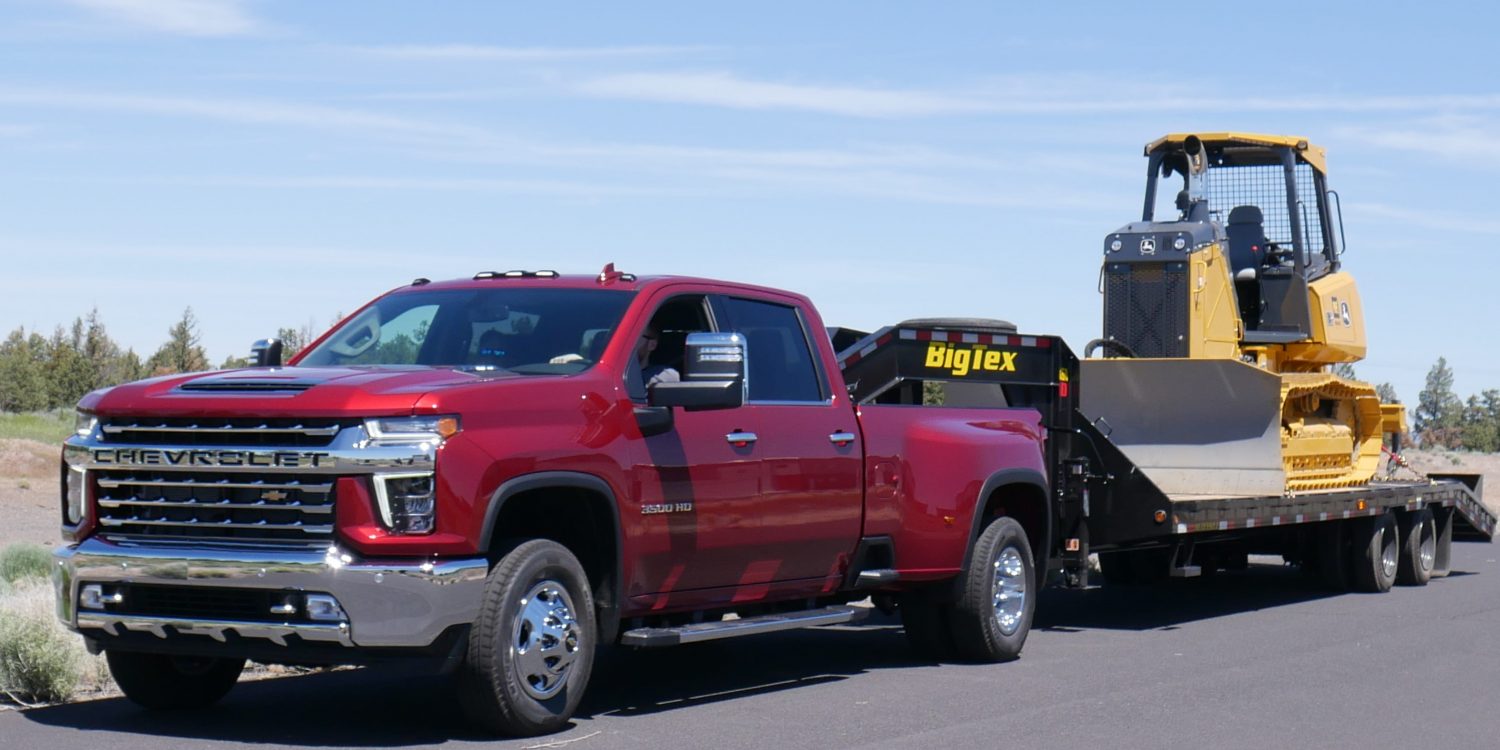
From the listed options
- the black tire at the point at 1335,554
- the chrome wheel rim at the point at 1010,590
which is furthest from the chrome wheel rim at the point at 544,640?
the black tire at the point at 1335,554

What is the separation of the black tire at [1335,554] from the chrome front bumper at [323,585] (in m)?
11.4

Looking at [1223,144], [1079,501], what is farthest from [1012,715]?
[1223,144]

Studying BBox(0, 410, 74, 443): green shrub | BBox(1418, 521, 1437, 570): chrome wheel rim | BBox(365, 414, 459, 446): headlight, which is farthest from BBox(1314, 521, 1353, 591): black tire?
BBox(0, 410, 74, 443): green shrub

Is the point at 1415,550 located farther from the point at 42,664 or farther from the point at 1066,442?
the point at 42,664

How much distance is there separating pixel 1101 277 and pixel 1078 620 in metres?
4.07

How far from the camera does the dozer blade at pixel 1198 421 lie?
15.5 metres

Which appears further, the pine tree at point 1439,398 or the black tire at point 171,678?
the pine tree at point 1439,398

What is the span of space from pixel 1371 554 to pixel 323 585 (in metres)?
12.1

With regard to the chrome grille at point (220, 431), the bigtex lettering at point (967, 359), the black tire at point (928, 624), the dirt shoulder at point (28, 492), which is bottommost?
the dirt shoulder at point (28, 492)

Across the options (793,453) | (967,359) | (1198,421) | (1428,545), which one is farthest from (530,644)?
(1428,545)

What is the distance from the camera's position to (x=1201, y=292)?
16812 millimetres

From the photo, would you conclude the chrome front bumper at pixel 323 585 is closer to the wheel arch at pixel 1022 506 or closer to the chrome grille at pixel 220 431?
the chrome grille at pixel 220 431

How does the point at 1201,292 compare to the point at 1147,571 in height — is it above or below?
above

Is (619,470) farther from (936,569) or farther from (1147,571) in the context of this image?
(1147,571)
